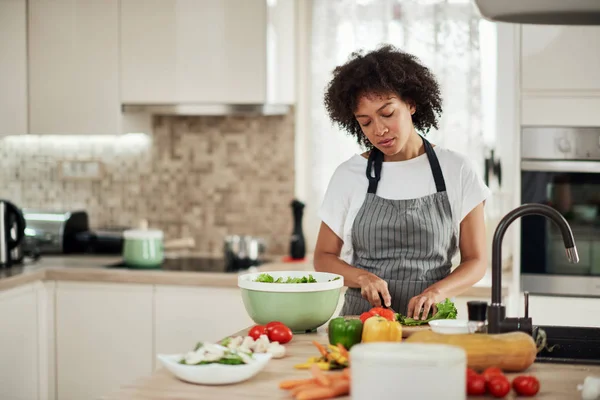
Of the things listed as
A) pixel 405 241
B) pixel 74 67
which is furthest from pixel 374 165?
pixel 74 67

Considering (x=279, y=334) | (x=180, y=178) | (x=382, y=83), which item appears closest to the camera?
(x=279, y=334)

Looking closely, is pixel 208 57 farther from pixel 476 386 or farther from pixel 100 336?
pixel 476 386

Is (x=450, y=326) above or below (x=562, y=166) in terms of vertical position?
below

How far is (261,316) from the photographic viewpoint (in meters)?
2.18

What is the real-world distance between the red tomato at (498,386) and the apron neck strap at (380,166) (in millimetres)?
1072

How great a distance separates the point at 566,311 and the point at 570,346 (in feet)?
5.07

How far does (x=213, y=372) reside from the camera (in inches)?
66.2

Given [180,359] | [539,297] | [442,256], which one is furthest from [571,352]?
A: [539,297]

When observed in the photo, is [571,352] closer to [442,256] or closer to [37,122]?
[442,256]

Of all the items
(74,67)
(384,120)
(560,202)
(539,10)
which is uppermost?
(74,67)

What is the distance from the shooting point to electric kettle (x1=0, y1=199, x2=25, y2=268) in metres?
3.92

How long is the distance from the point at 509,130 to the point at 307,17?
1.20 meters

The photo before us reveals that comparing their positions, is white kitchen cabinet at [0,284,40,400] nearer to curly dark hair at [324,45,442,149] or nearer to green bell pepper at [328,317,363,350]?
curly dark hair at [324,45,442,149]

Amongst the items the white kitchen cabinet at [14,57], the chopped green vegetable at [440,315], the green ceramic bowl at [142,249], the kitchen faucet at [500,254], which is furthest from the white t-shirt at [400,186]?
the white kitchen cabinet at [14,57]
